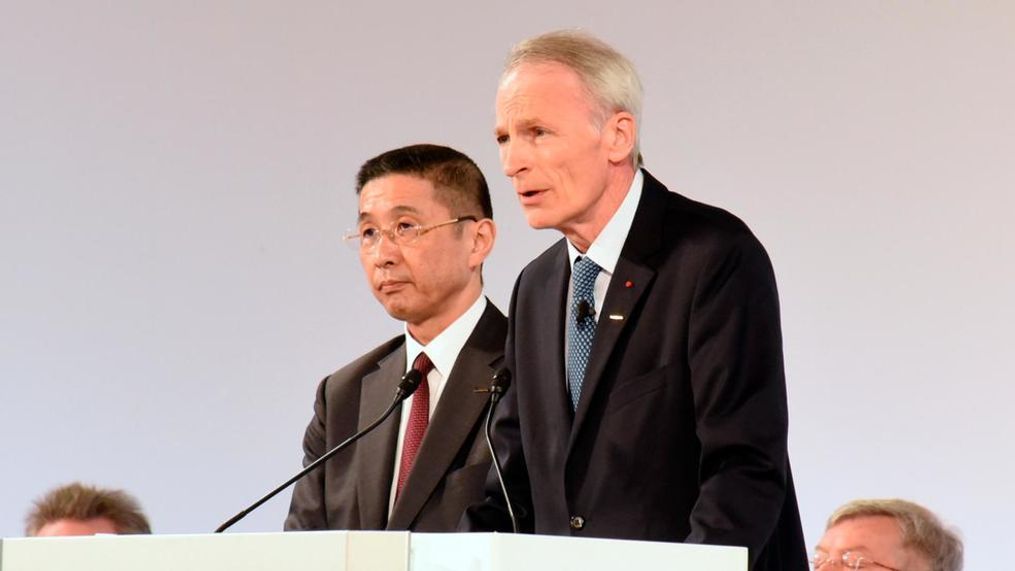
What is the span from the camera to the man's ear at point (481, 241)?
12.0ft

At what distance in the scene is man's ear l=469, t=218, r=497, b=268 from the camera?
365 cm

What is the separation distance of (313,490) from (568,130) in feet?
4.13

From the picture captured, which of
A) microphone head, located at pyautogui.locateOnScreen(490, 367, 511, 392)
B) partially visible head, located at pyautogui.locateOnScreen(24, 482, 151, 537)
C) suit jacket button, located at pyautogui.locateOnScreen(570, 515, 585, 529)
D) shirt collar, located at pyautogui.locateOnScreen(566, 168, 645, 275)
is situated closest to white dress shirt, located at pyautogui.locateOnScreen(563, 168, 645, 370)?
shirt collar, located at pyautogui.locateOnScreen(566, 168, 645, 275)

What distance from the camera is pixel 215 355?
491 centimetres

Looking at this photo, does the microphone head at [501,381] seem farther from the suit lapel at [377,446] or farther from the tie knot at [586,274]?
the suit lapel at [377,446]

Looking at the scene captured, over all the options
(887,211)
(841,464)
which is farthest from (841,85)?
(841,464)

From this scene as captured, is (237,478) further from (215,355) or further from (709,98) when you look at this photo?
(709,98)

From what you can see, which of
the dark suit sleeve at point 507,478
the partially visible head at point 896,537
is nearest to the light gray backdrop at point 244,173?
A: the partially visible head at point 896,537

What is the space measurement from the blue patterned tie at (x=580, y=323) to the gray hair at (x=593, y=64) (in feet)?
0.66

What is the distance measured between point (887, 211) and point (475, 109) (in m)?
1.26

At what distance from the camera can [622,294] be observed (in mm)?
2594

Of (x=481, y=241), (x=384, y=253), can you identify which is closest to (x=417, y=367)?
(x=384, y=253)

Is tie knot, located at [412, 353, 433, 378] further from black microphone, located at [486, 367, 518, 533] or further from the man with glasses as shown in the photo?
black microphone, located at [486, 367, 518, 533]

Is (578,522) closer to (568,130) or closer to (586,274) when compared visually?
(586,274)
